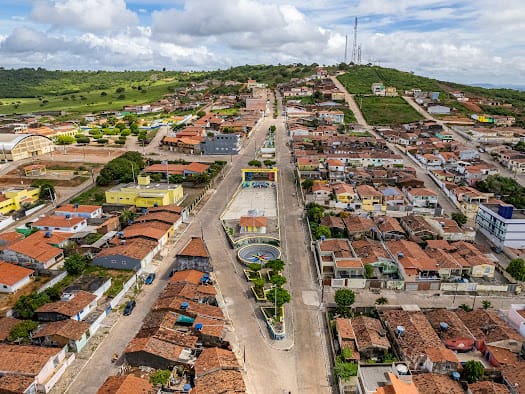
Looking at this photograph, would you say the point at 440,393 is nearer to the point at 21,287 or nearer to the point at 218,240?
the point at 218,240

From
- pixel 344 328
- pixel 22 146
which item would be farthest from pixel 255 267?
pixel 22 146

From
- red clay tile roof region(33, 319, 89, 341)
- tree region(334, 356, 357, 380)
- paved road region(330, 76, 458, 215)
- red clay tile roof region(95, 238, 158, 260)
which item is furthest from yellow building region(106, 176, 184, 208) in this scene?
paved road region(330, 76, 458, 215)

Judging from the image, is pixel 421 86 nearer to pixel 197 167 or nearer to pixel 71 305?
pixel 197 167

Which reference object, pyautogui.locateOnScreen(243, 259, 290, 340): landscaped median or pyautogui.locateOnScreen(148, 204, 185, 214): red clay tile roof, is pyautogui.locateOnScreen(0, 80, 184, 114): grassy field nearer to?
pyautogui.locateOnScreen(148, 204, 185, 214): red clay tile roof

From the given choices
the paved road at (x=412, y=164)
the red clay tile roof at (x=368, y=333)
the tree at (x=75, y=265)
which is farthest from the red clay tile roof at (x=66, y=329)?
the paved road at (x=412, y=164)

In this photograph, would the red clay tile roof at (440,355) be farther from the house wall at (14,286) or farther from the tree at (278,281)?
the house wall at (14,286)

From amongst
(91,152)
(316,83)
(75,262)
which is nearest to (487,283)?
(75,262)
